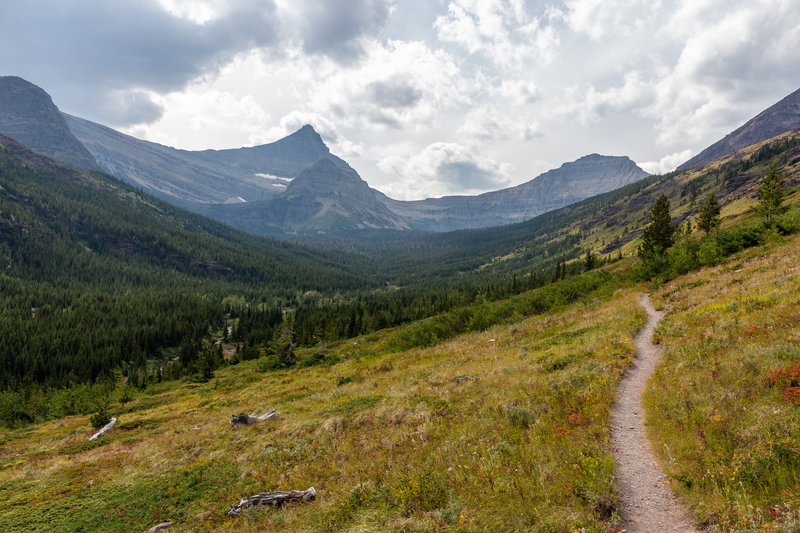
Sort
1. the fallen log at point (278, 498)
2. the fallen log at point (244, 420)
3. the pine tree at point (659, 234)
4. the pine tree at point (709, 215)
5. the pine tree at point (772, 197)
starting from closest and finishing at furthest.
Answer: the fallen log at point (278, 498)
the fallen log at point (244, 420)
the pine tree at point (772, 197)
the pine tree at point (659, 234)
the pine tree at point (709, 215)

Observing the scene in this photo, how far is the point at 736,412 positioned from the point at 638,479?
3741mm

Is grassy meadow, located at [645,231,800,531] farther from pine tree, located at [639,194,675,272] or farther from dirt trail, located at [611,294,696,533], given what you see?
pine tree, located at [639,194,675,272]

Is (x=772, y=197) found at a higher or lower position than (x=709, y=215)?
higher

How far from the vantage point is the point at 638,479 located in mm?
8336

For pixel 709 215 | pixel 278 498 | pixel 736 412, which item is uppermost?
pixel 709 215

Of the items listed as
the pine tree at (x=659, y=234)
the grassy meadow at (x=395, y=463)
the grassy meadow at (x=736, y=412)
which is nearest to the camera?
the grassy meadow at (x=736, y=412)

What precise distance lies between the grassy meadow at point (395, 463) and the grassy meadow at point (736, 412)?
174 cm

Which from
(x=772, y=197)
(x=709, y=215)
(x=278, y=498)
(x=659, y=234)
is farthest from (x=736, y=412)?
(x=709, y=215)

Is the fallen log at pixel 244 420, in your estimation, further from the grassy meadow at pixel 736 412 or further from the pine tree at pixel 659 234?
the pine tree at pixel 659 234

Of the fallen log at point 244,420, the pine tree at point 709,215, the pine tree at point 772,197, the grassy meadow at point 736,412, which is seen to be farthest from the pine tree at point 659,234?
the fallen log at point 244,420

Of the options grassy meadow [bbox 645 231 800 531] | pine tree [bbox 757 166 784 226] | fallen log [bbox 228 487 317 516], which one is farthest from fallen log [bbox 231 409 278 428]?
pine tree [bbox 757 166 784 226]

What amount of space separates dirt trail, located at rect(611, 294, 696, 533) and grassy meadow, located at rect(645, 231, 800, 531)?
1.09 feet

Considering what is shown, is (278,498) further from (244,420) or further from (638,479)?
(244,420)

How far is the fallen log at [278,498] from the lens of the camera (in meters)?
11.6
